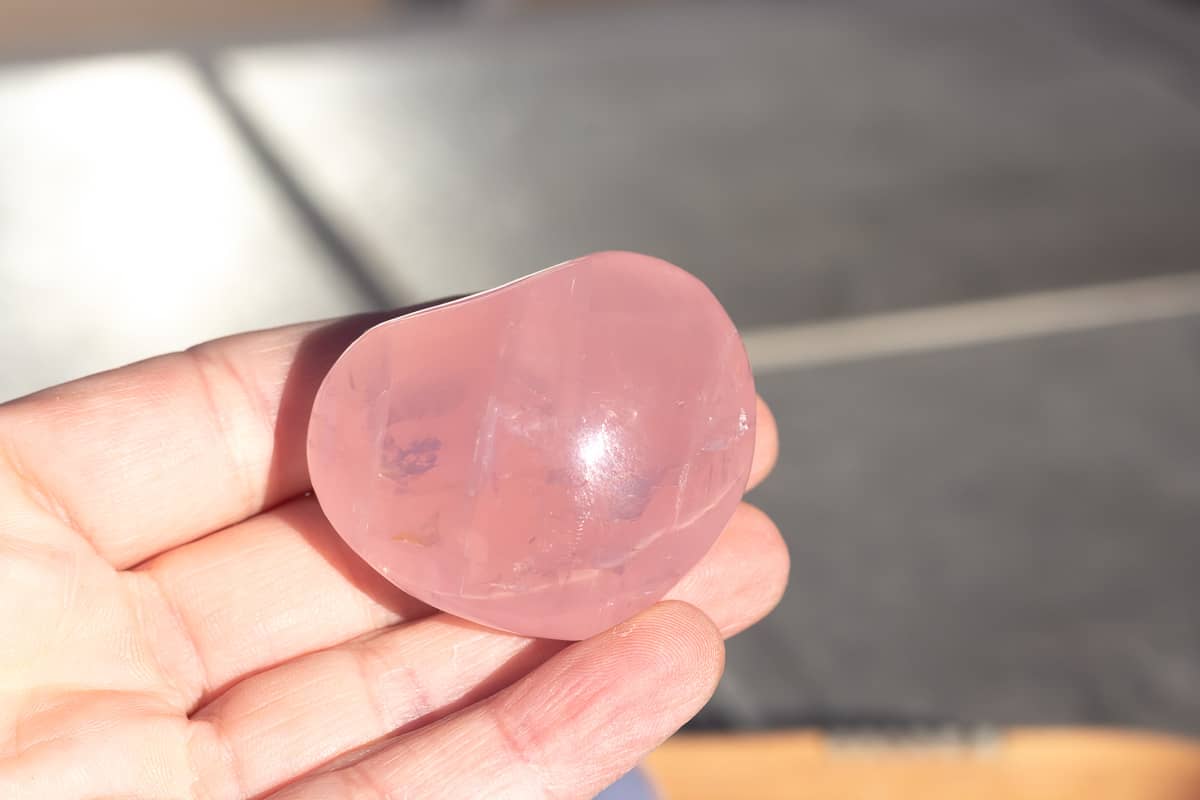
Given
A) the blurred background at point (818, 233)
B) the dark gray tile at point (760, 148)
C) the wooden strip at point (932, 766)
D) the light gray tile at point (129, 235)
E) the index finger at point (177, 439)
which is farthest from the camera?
the dark gray tile at point (760, 148)

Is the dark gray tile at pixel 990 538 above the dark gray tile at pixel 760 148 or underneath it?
underneath

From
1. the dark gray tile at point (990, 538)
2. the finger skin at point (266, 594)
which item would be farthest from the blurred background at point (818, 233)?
the finger skin at point (266, 594)

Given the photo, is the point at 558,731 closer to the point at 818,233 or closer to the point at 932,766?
the point at 932,766

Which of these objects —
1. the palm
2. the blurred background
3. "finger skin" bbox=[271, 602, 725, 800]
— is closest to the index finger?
the palm

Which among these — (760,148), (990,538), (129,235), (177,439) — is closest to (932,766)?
(990,538)

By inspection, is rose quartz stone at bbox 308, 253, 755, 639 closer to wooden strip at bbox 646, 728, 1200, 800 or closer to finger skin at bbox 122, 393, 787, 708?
finger skin at bbox 122, 393, 787, 708

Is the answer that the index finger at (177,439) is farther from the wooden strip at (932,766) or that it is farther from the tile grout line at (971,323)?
the tile grout line at (971,323)
